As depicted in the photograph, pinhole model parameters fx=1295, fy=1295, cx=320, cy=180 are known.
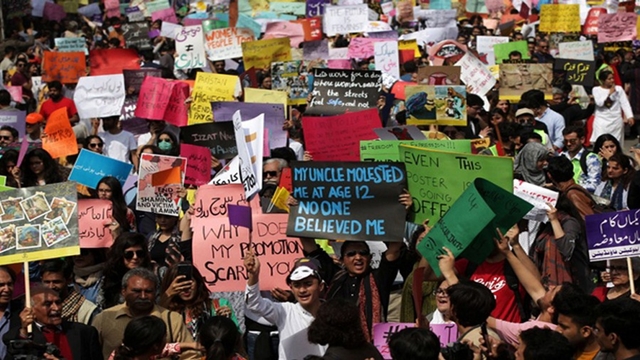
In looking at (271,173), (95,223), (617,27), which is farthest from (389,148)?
(617,27)

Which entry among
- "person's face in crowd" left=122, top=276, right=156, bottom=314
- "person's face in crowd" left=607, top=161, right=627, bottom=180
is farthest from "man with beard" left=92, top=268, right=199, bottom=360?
"person's face in crowd" left=607, top=161, right=627, bottom=180

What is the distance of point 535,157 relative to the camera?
414 inches

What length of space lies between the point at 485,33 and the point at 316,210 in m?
17.5

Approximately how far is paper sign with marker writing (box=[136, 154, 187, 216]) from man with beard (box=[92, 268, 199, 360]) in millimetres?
2471

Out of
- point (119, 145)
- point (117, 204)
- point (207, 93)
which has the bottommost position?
point (119, 145)

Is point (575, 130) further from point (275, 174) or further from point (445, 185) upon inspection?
point (445, 185)

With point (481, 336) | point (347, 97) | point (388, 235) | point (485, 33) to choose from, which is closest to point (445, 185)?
point (388, 235)

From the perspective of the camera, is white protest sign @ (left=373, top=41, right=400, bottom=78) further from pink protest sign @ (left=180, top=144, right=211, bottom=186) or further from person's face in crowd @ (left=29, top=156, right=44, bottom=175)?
person's face in crowd @ (left=29, top=156, right=44, bottom=175)

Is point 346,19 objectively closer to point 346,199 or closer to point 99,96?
point 99,96

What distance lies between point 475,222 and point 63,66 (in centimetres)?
1262

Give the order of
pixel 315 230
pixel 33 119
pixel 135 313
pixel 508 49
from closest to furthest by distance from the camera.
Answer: pixel 135 313 → pixel 315 230 → pixel 33 119 → pixel 508 49

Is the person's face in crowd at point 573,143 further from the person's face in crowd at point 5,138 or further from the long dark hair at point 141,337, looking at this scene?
the long dark hair at point 141,337

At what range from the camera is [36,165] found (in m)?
10.9

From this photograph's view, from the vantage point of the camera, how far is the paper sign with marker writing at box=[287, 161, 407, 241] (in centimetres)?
827
